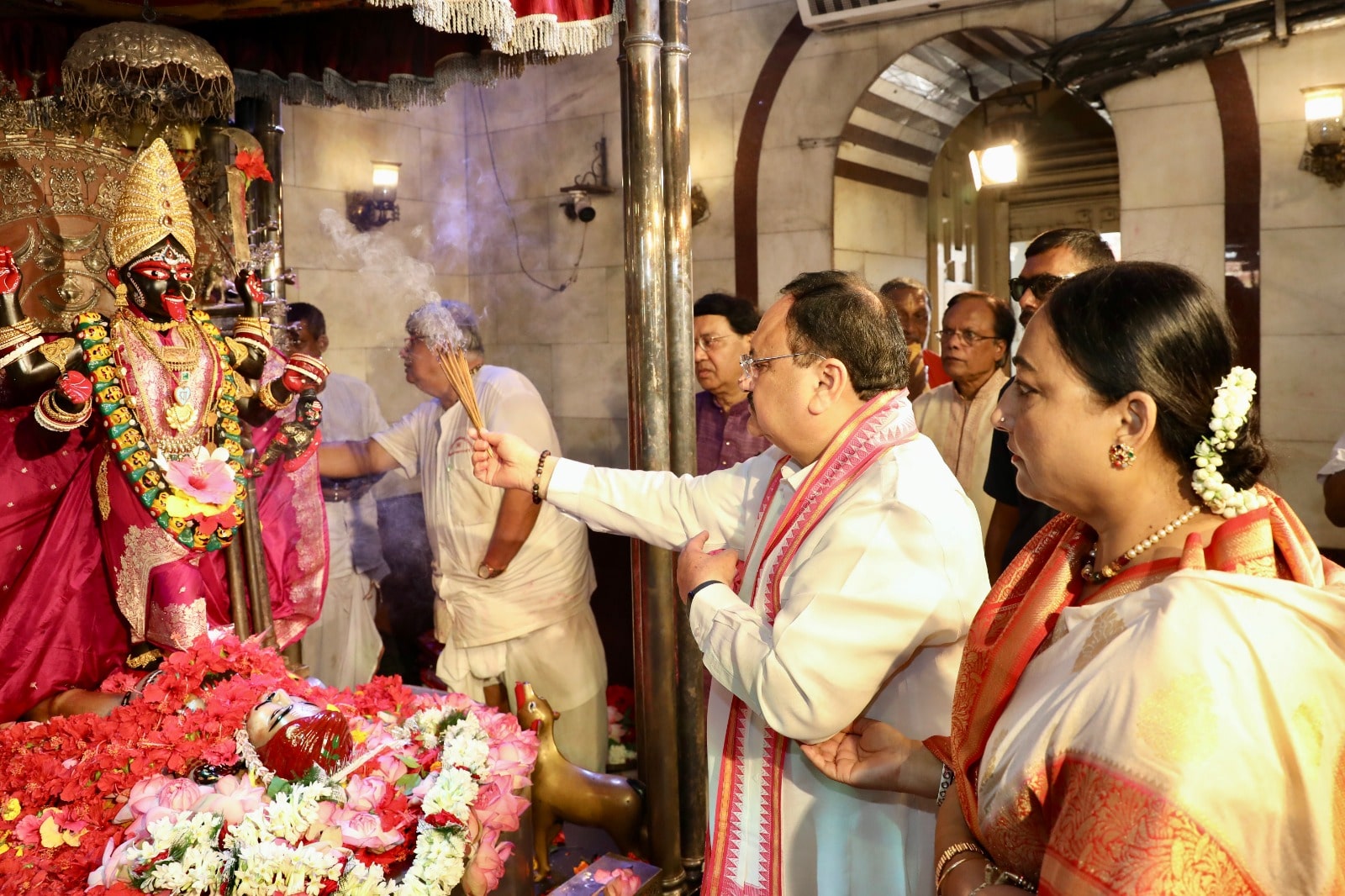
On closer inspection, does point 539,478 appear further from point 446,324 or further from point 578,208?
point 578,208

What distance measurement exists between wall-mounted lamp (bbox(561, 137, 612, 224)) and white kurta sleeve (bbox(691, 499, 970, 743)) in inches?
148

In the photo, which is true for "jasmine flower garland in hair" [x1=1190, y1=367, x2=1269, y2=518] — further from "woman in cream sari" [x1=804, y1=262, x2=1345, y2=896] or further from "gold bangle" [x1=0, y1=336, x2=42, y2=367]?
"gold bangle" [x1=0, y1=336, x2=42, y2=367]

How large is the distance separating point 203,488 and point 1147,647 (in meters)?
2.75

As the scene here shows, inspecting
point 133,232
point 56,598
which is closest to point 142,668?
point 56,598

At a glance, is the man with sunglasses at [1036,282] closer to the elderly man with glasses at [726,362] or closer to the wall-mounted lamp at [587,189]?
the elderly man with glasses at [726,362]

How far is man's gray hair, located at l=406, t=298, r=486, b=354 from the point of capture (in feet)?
14.7

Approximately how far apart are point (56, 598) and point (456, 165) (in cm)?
289

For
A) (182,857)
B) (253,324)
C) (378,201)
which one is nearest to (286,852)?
(182,857)

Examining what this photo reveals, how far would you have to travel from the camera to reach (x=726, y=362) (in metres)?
4.13

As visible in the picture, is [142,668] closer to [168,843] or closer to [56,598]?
[56,598]

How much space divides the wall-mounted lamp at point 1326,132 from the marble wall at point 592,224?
0.22 feet

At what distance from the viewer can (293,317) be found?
4.77 meters

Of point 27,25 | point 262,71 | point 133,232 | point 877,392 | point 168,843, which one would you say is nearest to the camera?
point 168,843

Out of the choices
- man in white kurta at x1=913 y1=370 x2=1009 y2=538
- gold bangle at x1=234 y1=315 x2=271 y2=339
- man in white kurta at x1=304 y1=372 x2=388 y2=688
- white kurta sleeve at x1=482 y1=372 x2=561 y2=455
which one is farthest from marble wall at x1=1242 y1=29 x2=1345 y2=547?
gold bangle at x1=234 y1=315 x2=271 y2=339
